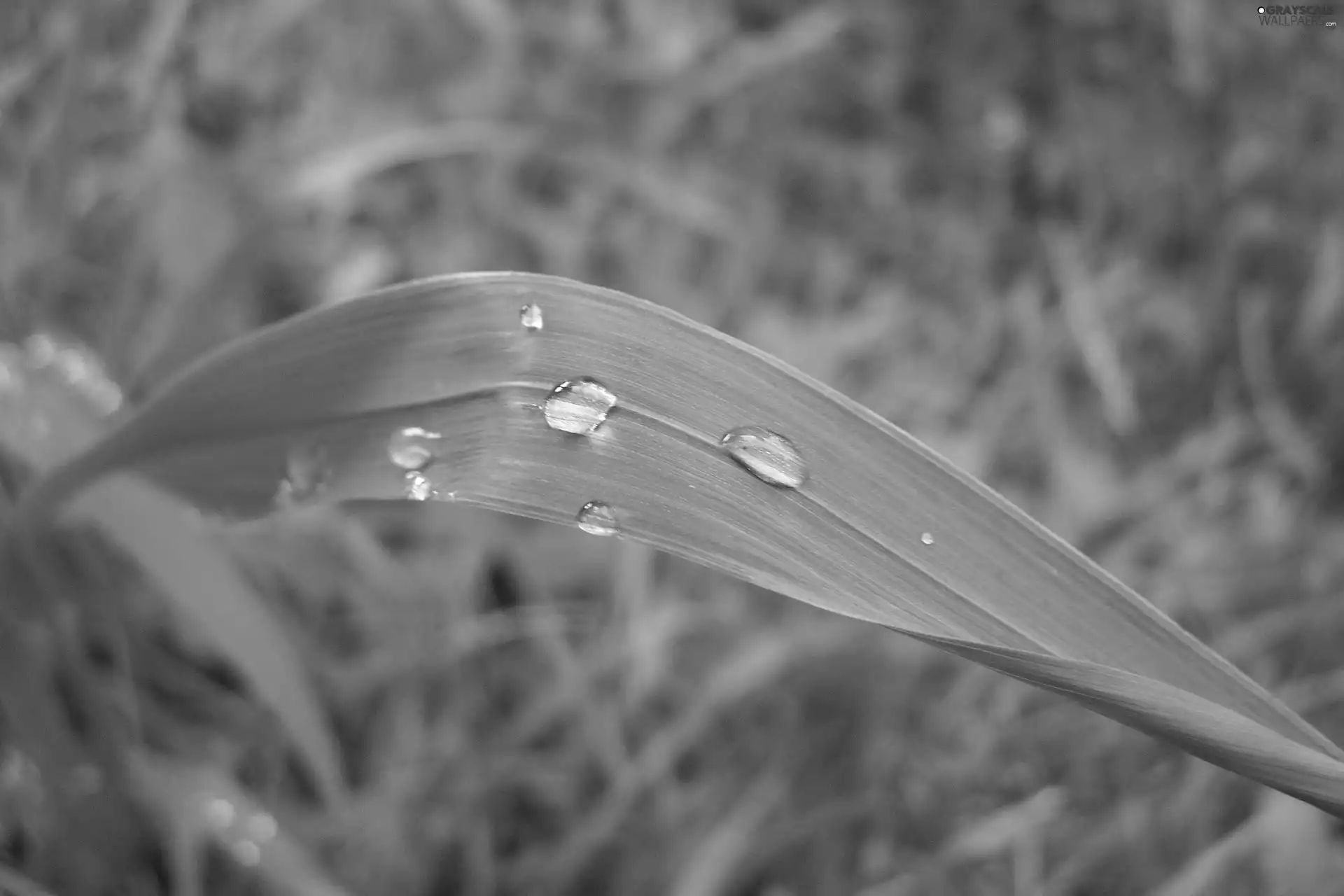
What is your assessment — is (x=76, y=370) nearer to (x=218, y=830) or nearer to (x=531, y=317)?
(x=218, y=830)

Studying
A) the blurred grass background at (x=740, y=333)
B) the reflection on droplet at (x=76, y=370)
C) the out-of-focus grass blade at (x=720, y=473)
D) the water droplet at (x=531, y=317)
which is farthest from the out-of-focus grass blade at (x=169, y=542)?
the water droplet at (x=531, y=317)

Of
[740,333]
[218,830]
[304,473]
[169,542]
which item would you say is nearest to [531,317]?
[304,473]

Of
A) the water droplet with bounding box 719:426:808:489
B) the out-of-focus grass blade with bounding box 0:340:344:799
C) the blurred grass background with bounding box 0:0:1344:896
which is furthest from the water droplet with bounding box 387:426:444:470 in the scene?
the blurred grass background with bounding box 0:0:1344:896

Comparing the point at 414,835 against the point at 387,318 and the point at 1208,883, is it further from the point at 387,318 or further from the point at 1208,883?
the point at 1208,883

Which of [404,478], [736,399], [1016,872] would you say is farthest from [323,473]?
[1016,872]

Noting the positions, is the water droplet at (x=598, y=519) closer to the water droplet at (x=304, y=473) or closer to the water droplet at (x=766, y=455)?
the water droplet at (x=766, y=455)
